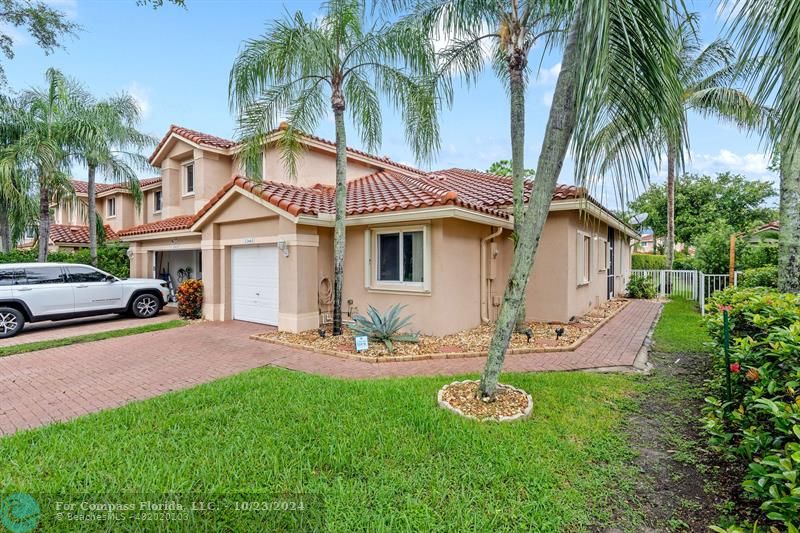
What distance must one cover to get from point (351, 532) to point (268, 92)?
9506 millimetres

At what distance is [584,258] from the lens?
43.2ft

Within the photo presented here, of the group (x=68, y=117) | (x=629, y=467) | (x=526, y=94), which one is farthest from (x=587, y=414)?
(x=68, y=117)

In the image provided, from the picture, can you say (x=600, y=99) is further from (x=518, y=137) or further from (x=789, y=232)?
(x=789, y=232)

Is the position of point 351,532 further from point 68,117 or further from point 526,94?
point 68,117

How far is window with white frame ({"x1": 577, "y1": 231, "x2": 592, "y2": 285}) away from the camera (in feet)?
40.2

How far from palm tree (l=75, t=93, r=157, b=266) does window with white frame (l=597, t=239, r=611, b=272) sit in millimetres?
20453

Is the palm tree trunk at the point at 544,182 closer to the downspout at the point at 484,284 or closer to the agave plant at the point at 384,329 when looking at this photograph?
the agave plant at the point at 384,329

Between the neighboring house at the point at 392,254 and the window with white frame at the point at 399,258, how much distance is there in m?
0.03

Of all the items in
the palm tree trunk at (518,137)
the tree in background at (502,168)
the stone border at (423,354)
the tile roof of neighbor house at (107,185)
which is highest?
the tree in background at (502,168)

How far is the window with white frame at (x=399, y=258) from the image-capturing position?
10094mm

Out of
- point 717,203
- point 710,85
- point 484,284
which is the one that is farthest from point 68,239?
point 717,203

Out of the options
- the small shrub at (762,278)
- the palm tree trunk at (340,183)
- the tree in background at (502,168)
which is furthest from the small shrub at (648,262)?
the palm tree trunk at (340,183)

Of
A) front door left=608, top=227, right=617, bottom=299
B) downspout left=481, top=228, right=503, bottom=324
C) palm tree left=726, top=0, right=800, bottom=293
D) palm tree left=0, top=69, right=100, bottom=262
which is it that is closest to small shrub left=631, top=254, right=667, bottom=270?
front door left=608, top=227, right=617, bottom=299

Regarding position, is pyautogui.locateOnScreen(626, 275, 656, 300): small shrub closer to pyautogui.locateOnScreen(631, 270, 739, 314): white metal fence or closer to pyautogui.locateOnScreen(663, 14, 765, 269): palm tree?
pyautogui.locateOnScreen(631, 270, 739, 314): white metal fence
